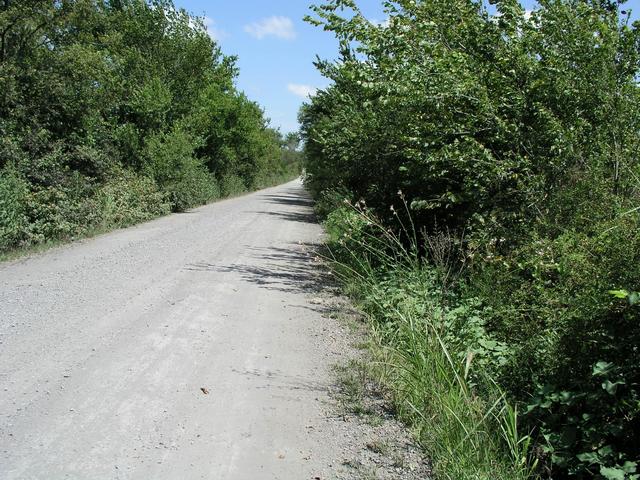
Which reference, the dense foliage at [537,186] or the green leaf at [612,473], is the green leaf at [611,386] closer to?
the dense foliage at [537,186]

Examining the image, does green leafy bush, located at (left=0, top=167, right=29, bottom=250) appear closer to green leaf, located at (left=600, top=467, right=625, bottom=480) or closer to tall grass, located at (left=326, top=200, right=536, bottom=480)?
tall grass, located at (left=326, top=200, right=536, bottom=480)

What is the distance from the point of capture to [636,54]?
→ 6.55m

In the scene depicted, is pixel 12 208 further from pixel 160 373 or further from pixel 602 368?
pixel 602 368

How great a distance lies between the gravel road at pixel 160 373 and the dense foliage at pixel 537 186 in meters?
1.80

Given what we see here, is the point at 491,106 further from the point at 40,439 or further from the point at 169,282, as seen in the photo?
the point at 40,439

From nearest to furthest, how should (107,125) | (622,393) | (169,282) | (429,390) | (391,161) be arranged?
(622,393) < (429,390) < (169,282) < (391,161) < (107,125)

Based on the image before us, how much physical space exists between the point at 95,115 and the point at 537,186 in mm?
14211

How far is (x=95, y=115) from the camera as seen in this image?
1647 centimetres

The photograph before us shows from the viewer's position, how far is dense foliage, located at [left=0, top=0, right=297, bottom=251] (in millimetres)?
13523

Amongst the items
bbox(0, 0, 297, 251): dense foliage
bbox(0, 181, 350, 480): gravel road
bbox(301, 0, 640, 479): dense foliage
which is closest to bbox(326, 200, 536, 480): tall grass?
bbox(301, 0, 640, 479): dense foliage

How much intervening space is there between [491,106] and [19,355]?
21.2 feet

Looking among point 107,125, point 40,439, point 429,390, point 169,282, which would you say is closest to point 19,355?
point 40,439

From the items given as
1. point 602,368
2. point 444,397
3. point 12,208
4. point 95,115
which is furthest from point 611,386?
point 95,115

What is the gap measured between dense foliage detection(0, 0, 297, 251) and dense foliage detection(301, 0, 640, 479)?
9325 mm
